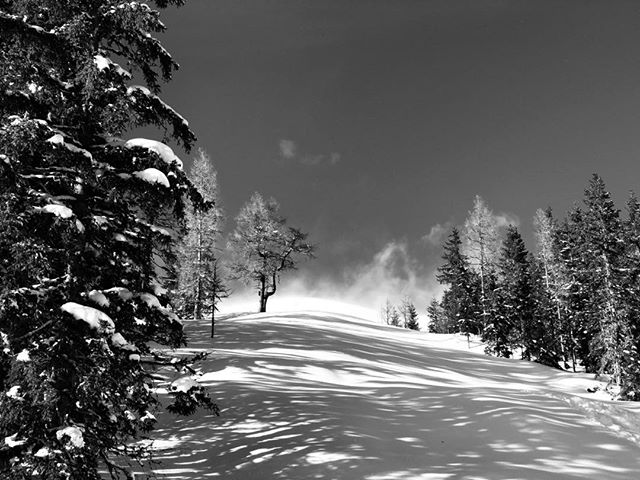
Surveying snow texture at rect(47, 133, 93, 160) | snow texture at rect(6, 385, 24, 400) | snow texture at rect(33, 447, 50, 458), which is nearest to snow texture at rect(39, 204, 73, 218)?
snow texture at rect(47, 133, 93, 160)

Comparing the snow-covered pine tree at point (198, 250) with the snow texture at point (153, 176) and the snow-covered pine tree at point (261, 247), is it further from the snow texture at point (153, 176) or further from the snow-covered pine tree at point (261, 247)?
the snow texture at point (153, 176)

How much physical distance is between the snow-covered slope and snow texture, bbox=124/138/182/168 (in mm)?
5709

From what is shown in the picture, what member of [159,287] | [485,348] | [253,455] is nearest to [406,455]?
[253,455]

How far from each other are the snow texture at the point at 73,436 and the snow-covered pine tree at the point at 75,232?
0.01 m

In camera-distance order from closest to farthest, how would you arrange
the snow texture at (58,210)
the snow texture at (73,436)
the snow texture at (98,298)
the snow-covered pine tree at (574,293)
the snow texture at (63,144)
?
the snow texture at (73,436) → the snow texture at (58,210) → the snow texture at (63,144) → the snow texture at (98,298) → the snow-covered pine tree at (574,293)

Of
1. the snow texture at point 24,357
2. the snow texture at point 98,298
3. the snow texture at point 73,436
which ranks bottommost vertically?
the snow texture at point 73,436

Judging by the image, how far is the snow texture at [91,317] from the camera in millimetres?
4980

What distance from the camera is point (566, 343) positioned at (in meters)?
40.0

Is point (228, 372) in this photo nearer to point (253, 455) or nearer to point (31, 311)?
point (253, 455)

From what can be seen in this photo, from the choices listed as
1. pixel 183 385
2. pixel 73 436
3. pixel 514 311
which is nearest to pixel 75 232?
pixel 73 436

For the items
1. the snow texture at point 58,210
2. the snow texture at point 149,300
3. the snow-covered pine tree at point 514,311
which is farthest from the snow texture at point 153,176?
the snow-covered pine tree at point 514,311

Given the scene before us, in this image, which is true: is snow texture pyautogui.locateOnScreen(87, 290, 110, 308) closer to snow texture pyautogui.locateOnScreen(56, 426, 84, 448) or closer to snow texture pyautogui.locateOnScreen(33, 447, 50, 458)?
snow texture pyautogui.locateOnScreen(56, 426, 84, 448)

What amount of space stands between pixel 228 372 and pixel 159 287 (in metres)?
8.07

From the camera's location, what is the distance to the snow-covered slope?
7207 mm
